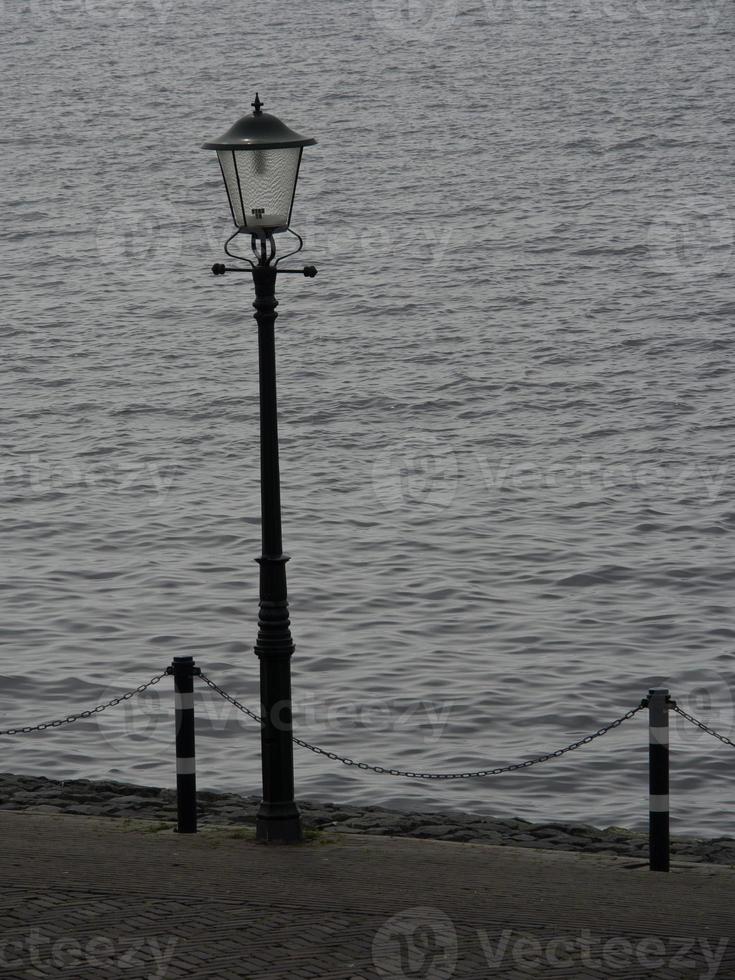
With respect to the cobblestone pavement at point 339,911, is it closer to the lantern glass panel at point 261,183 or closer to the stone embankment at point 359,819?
the stone embankment at point 359,819

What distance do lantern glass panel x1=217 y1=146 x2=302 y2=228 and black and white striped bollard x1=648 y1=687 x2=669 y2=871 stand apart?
141 inches

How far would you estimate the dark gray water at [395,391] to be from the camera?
1523 centimetres

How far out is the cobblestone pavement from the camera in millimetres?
7312

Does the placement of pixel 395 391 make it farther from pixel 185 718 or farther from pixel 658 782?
pixel 658 782

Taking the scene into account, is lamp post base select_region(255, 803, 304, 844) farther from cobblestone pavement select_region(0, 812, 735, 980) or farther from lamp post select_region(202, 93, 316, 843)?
cobblestone pavement select_region(0, 812, 735, 980)

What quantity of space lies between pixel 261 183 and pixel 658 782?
426 cm

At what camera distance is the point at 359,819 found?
11.6m

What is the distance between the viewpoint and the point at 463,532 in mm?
A: 22672

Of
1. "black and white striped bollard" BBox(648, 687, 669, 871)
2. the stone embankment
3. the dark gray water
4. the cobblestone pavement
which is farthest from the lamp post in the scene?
the dark gray water

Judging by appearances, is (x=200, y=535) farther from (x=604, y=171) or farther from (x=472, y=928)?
(x=604, y=171)

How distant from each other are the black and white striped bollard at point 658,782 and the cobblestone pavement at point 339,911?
0.47ft

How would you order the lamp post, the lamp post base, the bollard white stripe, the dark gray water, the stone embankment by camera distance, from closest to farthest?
the bollard white stripe → the lamp post → the lamp post base → the stone embankment → the dark gray water

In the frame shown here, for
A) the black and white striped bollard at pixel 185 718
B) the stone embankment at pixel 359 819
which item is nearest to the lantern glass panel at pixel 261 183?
the black and white striped bollard at pixel 185 718

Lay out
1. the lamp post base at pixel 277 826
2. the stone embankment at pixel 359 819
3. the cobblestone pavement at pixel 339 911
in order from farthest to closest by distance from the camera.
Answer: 1. the stone embankment at pixel 359 819
2. the lamp post base at pixel 277 826
3. the cobblestone pavement at pixel 339 911
